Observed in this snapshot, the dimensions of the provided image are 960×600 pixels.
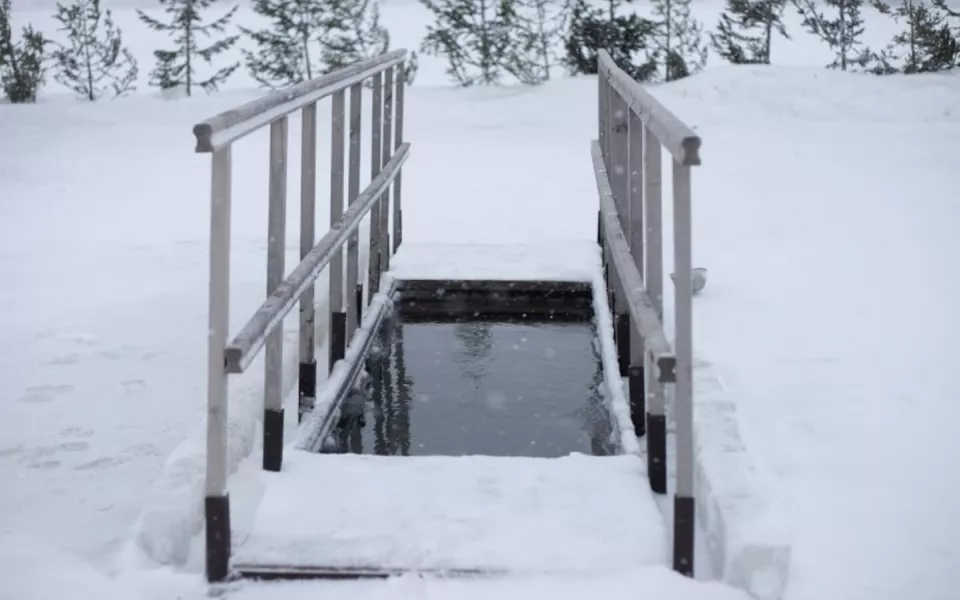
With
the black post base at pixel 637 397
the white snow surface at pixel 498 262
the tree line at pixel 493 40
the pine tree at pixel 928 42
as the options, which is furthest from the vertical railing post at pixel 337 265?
the pine tree at pixel 928 42

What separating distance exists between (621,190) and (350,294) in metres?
1.34

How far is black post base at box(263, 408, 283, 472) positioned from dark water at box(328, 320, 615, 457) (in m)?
0.74

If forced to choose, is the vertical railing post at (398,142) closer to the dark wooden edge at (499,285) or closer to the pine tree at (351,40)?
the dark wooden edge at (499,285)

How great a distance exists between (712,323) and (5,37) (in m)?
13.7

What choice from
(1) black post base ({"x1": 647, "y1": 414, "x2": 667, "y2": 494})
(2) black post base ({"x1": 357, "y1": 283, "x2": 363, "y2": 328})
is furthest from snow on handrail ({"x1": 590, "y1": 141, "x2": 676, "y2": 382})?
(2) black post base ({"x1": 357, "y1": 283, "x2": 363, "y2": 328})

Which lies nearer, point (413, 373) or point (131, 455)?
point (131, 455)

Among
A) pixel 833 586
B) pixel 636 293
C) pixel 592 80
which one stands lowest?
pixel 833 586

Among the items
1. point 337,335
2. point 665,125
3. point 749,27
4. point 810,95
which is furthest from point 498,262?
point 749,27

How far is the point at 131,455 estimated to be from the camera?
399 cm

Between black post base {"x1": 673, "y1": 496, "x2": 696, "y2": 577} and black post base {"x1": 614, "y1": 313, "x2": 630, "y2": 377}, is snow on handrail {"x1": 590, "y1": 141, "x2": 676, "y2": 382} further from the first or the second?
black post base {"x1": 614, "y1": 313, "x2": 630, "y2": 377}

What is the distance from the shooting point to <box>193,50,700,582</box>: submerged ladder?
290cm

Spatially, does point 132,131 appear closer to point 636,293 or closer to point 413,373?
point 413,373

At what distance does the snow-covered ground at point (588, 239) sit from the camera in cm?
334

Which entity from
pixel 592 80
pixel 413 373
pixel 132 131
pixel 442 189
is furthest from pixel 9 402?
pixel 592 80
